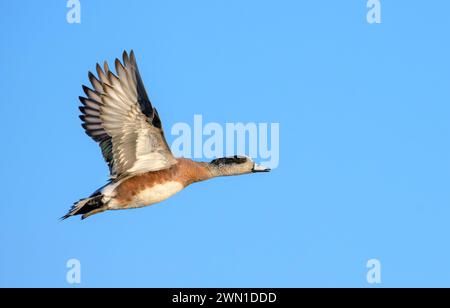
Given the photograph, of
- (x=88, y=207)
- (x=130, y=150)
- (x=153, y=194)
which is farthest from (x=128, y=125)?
(x=88, y=207)

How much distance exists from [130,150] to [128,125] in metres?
0.42

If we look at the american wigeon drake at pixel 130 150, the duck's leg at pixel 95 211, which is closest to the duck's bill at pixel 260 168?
the american wigeon drake at pixel 130 150

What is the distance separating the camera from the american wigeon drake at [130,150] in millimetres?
13062

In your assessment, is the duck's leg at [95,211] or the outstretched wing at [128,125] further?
the outstretched wing at [128,125]

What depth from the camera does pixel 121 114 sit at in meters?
13.4

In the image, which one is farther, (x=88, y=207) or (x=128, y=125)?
(x=128, y=125)

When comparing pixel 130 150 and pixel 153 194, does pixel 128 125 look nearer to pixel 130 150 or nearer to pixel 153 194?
pixel 130 150

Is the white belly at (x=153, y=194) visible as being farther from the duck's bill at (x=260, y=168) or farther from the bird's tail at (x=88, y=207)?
the duck's bill at (x=260, y=168)

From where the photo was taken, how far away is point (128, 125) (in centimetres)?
1330

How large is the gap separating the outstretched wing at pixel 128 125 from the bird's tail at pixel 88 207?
0.59 metres

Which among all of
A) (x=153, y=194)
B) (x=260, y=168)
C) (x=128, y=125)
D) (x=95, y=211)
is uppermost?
(x=128, y=125)

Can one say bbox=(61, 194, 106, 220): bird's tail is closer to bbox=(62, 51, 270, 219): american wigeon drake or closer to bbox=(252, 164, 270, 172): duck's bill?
bbox=(62, 51, 270, 219): american wigeon drake
